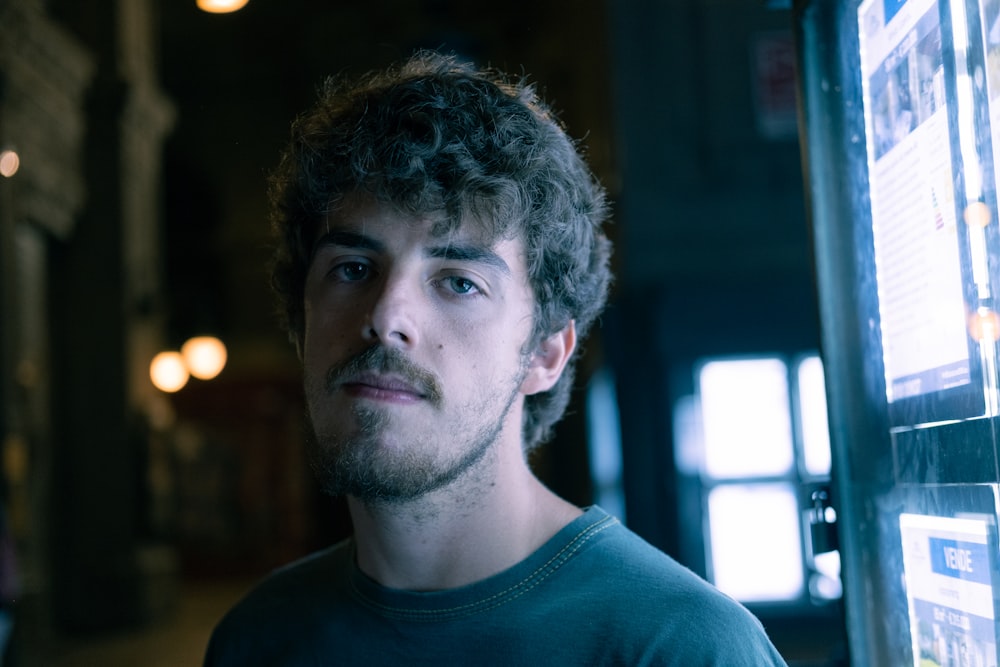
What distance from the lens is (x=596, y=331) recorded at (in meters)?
9.89

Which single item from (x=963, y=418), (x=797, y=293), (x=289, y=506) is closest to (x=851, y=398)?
(x=963, y=418)

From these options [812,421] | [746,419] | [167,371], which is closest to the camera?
[812,421]

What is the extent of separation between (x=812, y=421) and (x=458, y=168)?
5.81 metres

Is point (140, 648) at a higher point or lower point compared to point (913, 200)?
lower

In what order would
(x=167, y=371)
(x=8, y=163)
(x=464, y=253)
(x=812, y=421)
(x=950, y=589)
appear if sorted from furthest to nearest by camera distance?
(x=167, y=371) < (x=812, y=421) < (x=8, y=163) < (x=464, y=253) < (x=950, y=589)

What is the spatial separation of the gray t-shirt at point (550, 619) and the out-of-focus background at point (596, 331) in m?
2.52

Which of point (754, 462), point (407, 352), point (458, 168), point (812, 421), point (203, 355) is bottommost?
point (754, 462)

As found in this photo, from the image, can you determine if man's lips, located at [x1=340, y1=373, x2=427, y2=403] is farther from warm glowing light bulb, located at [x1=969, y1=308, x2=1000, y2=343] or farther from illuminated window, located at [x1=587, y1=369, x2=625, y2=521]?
illuminated window, located at [x1=587, y1=369, x2=625, y2=521]

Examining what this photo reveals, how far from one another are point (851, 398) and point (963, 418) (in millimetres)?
425

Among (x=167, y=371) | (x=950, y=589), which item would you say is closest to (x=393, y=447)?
(x=950, y=589)

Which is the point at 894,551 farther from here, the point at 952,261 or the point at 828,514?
the point at 952,261

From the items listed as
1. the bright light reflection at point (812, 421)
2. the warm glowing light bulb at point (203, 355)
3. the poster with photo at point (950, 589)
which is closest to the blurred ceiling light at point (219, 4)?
the bright light reflection at point (812, 421)

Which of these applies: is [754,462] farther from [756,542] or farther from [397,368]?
[397,368]

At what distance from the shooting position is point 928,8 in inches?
53.1
